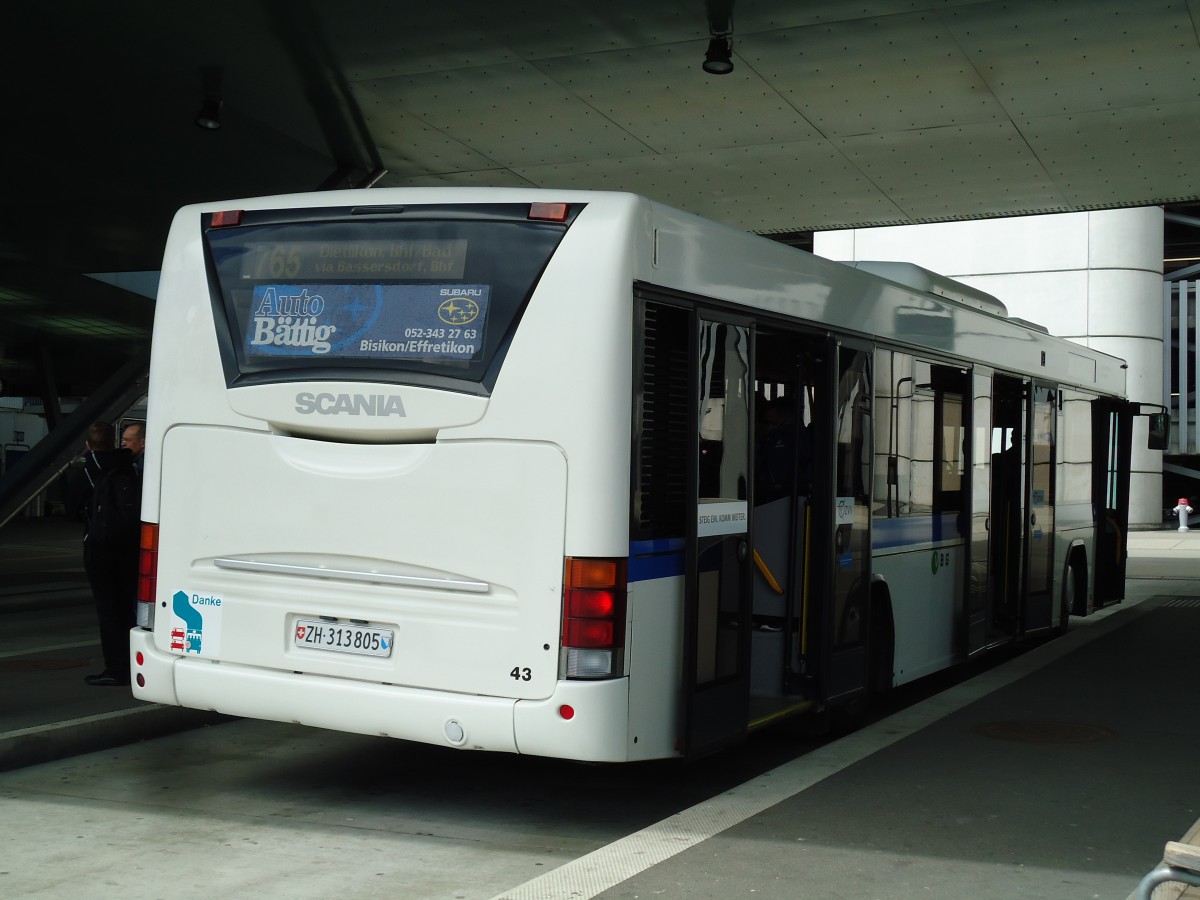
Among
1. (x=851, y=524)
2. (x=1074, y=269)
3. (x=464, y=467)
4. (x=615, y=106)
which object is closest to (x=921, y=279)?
(x=851, y=524)

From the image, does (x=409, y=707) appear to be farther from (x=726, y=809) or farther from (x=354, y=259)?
(x=354, y=259)

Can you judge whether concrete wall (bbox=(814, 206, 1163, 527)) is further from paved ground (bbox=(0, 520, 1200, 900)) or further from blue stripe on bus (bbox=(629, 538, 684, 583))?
blue stripe on bus (bbox=(629, 538, 684, 583))

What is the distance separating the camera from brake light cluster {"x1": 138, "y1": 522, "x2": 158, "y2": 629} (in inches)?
272

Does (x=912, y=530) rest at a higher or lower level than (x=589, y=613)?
higher

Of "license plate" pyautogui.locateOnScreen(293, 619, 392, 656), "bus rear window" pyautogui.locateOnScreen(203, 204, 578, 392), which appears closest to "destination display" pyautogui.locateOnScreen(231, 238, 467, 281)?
"bus rear window" pyautogui.locateOnScreen(203, 204, 578, 392)

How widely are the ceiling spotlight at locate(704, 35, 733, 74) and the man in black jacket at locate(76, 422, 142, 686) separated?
5.08m

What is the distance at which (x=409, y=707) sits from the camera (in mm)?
6113

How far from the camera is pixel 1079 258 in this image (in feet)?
112

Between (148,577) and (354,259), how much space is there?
A: 1910 mm

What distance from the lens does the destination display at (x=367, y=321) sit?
20.4ft

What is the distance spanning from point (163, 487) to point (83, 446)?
1008cm

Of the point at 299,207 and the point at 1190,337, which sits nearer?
the point at 299,207

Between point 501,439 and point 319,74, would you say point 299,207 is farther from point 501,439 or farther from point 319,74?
point 319,74

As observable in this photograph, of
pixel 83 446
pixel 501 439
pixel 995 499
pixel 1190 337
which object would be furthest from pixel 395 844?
pixel 1190 337
